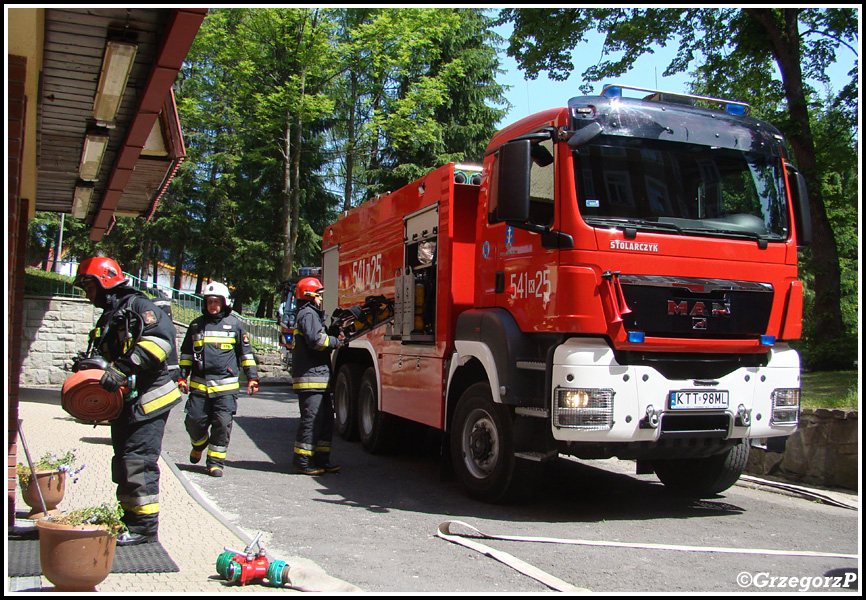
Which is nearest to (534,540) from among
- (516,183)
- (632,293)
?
(632,293)

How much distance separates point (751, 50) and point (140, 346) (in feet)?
39.3

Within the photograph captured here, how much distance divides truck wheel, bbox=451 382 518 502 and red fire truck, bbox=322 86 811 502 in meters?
0.02

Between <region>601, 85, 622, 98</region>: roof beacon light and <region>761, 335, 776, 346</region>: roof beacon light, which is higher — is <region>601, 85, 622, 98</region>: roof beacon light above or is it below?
above

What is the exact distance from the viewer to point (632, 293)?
5.54 metres

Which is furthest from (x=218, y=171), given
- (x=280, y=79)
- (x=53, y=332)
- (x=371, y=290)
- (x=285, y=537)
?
(x=285, y=537)

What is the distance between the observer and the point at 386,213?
902cm

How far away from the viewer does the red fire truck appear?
216 inches

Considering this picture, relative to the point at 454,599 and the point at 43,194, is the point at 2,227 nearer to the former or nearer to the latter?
the point at 454,599

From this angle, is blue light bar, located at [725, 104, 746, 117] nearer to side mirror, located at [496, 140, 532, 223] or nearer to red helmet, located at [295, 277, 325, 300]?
side mirror, located at [496, 140, 532, 223]

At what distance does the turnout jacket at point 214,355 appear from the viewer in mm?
7664

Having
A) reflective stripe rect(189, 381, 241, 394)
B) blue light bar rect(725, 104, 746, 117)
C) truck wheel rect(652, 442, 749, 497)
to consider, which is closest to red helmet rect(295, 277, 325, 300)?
reflective stripe rect(189, 381, 241, 394)

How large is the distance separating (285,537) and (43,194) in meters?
6.81

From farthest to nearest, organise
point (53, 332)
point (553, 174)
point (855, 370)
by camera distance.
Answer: point (53, 332) < point (855, 370) < point (553, 174)

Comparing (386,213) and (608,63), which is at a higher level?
(608,63)
